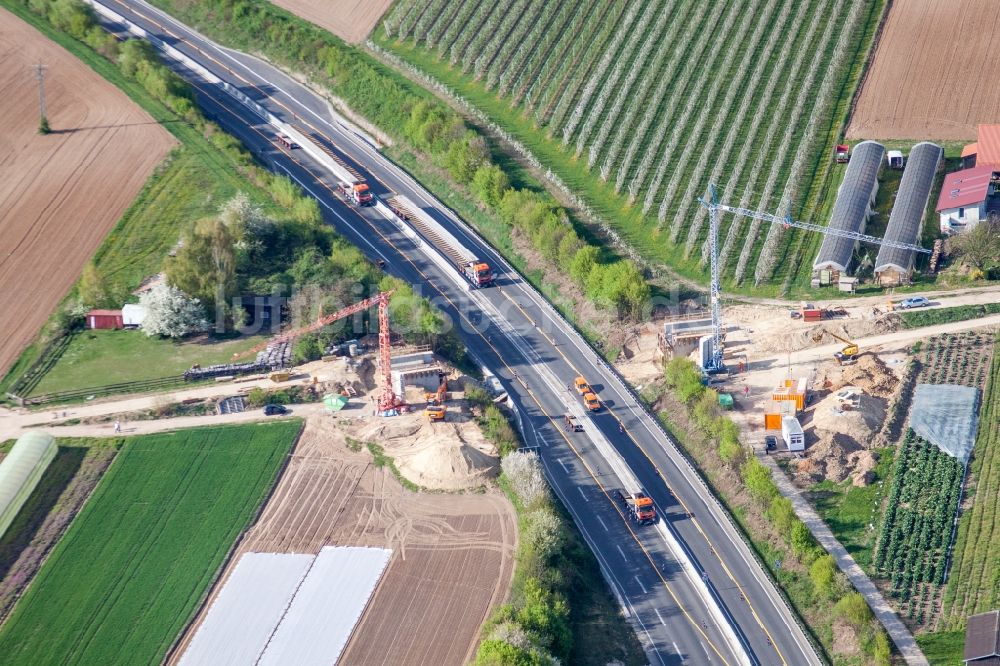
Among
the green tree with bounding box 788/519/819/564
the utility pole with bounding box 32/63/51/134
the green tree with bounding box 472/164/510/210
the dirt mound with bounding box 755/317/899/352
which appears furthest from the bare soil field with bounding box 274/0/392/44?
the green tree with bounding box 788/519/819/564

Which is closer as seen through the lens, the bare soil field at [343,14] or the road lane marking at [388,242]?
the road lane marking at [388,242]

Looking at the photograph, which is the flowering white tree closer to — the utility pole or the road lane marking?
the road lane marking

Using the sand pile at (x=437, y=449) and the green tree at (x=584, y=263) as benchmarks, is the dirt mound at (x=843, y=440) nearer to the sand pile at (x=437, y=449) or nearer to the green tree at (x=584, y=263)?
the sand pile at (x=437, y=449)

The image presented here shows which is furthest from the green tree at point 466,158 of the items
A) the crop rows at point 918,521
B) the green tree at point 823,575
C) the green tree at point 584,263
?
the green tree at point 823,575

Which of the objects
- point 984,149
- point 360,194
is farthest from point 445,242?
point 984,149

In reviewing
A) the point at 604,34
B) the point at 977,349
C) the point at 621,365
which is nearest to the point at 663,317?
the point at 621,365

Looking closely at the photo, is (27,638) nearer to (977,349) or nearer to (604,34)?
(977,349)

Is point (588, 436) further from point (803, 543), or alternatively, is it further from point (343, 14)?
point (343, 14)
